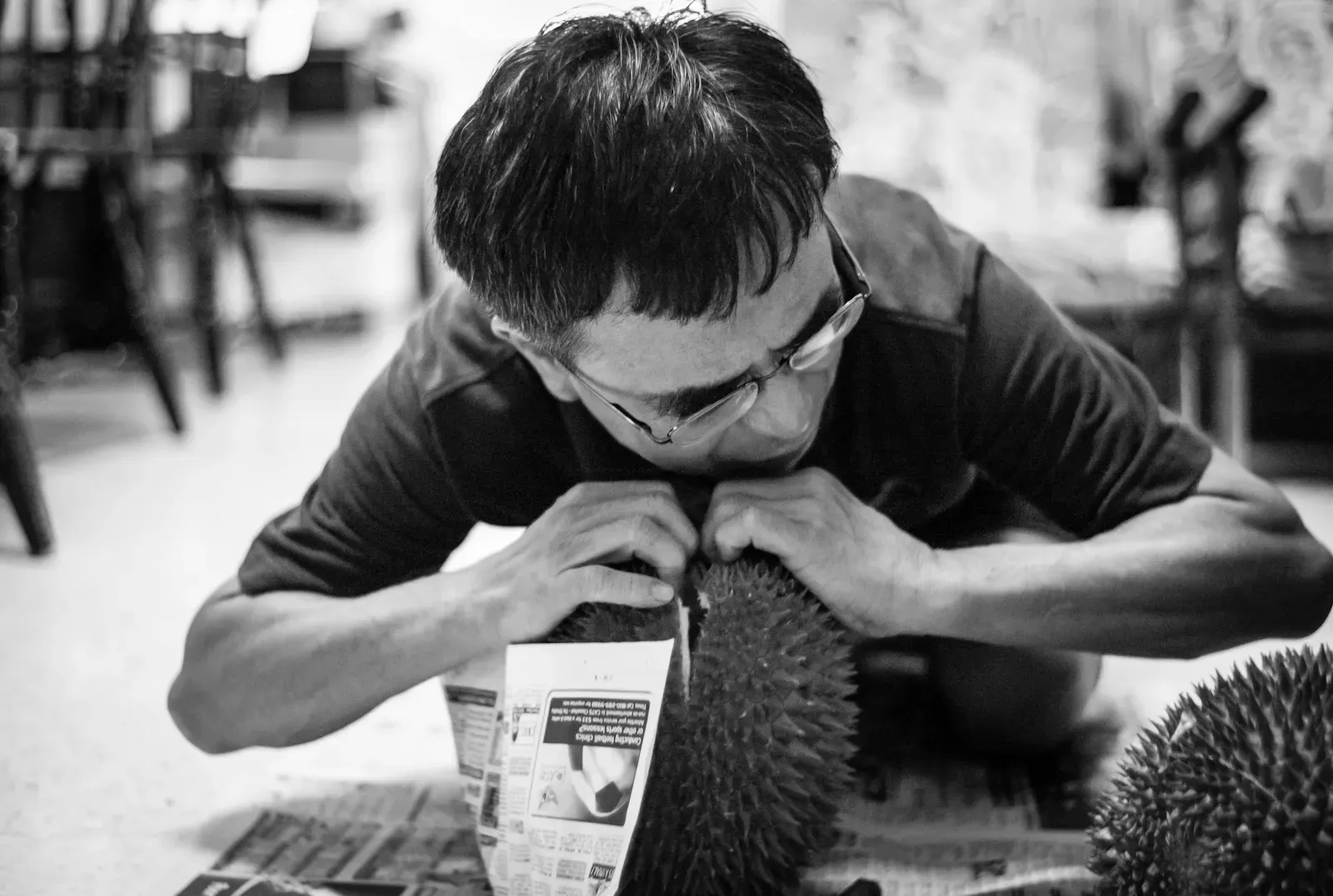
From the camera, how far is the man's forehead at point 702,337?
31.0 inches

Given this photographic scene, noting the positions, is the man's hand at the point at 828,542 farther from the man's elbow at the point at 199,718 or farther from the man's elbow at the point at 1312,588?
the man's elbow at the point at 199,718

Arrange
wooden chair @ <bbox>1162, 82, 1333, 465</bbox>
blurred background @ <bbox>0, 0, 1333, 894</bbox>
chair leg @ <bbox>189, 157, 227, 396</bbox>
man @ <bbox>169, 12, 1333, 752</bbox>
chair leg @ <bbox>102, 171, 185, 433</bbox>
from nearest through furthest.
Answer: man @ <bbox>169, 12, 1333, 752</bbox>
blurred background @ <bbox>0, 0, 1333, 894</bbox>
wooden chair @ <bbox>1162, 82, 1333, 465</bbox>
chair leg @ <bbox>102, 171, 185, 433</bbox>
chair leg @ <bbox>189, 157, 227, 396</bbox>

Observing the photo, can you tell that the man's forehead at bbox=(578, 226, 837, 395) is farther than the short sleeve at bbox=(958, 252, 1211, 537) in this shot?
No

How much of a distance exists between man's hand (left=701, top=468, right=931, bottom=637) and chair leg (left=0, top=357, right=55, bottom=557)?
129 centimetres

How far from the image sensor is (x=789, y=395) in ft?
2.77

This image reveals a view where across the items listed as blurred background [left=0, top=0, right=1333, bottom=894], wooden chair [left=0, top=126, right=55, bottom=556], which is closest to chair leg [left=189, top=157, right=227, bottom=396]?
blurred background [left=0, top=0, right=1333, bottom=894]

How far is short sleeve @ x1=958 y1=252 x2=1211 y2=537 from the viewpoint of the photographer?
Result: 93 cm

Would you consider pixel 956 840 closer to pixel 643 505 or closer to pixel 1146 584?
pixel 1146 584

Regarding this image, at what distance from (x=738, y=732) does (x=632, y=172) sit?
34 centimetres

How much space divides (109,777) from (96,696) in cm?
22

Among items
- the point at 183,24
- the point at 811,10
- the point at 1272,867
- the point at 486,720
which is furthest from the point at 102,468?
the point at 1272,867

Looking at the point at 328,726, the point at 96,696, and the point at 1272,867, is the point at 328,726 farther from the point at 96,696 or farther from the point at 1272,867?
the point at 1272,867

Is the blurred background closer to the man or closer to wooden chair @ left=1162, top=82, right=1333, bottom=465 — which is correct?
wooden chair @ left=1162, top=82, right=1333, bottom=465

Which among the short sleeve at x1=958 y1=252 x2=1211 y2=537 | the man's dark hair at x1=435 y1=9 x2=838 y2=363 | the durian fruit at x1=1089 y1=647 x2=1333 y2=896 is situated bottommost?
the durian fruit at x1=1089 y1=647 x2=1333 y2=896
